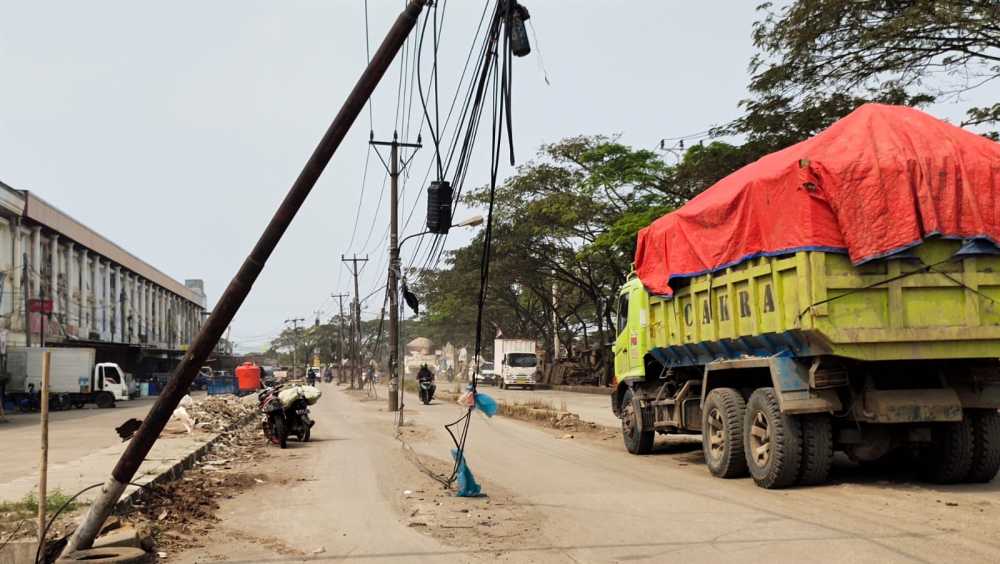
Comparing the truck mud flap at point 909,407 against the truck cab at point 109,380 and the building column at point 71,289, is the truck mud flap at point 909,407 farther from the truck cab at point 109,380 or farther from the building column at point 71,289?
the building column at point 71,289

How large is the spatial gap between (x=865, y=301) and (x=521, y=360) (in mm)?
40535

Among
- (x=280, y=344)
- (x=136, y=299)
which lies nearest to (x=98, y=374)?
(x=136, y=299)

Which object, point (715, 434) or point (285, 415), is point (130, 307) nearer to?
point (285, 415)

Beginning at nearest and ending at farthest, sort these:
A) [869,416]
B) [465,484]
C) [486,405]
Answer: [869,416] < [465,484] < [486,405]

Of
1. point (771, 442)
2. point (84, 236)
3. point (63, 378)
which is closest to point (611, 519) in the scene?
point (771, 442)

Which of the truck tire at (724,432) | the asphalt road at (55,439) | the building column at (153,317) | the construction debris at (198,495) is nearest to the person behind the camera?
the construction debris at (198,495)

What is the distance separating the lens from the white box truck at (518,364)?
48.4 metres

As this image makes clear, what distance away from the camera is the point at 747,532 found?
23.0 feet

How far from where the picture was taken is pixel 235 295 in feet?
21.6

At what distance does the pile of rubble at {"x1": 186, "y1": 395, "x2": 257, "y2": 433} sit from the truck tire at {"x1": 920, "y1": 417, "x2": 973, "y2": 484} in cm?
1414

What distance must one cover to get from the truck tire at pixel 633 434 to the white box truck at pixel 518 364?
34194 mm

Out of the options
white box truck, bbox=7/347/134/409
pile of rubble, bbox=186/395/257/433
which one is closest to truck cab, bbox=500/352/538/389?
white box truck, bbox=7/347/134/409

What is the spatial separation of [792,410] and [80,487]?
24.7 ft

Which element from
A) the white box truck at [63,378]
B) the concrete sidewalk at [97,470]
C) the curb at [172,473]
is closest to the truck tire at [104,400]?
the white box truck at [63,378]
